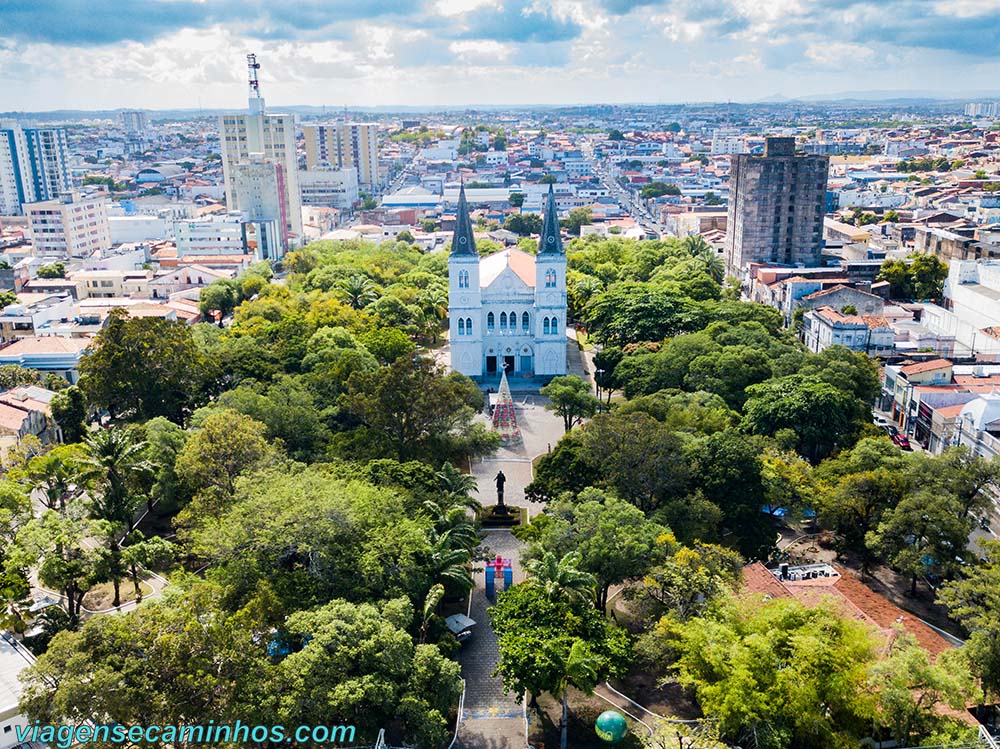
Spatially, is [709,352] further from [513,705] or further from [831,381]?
[513,705]

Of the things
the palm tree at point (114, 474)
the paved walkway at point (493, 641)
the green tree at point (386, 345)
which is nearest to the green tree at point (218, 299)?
the green tree at point (386, 345)

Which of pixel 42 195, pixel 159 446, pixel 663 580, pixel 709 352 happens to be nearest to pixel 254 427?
pixel 159 446

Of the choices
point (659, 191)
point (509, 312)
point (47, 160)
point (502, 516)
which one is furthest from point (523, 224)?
point (502, 516)

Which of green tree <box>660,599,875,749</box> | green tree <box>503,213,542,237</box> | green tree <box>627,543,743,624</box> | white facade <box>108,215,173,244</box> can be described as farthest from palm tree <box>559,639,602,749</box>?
white facade <box>108,215,173,244</box>

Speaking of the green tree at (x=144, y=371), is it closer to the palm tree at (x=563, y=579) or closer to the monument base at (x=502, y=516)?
the monument base at (x=502, y=516)

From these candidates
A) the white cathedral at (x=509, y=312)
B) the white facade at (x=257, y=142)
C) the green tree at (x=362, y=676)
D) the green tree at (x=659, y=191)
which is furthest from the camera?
the green tree at (x=659, y=191)

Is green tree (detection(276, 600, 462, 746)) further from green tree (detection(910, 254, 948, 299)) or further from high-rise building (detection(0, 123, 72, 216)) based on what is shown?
high-rise building (detection(0, 123, 72, 216))

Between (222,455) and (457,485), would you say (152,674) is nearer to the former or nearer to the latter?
(222,455)
